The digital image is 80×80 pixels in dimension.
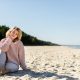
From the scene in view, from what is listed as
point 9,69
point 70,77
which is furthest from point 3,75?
point 70,77

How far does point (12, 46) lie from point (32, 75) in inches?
33.6

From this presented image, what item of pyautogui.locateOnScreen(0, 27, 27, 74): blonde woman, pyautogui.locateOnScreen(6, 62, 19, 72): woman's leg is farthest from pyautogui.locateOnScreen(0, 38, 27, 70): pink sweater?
pyautogui.locateOnScreen(6, 62, 19, 72): woman's leg

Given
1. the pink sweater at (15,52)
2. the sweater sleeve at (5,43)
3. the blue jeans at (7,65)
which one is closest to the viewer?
the sweater sleeve at (5,43)

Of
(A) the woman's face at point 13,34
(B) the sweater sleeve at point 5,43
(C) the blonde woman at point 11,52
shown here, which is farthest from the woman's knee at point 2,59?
(A) the woman's face at point 13,34

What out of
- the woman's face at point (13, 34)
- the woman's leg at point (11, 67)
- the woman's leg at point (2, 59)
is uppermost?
the woman's face at point (13, 34)

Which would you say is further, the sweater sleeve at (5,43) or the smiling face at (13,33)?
the smiling face at (13,33)

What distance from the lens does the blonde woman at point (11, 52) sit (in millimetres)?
7816

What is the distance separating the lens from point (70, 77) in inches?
297

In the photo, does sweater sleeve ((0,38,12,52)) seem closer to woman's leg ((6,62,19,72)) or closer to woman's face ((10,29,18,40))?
woman's face ((10,29,18,40))

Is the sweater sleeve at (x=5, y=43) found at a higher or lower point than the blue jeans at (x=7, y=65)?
higher

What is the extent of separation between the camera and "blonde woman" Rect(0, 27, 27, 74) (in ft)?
25.6

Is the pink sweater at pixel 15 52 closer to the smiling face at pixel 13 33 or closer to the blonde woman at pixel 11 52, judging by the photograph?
the blonde woman at pixel 11 52

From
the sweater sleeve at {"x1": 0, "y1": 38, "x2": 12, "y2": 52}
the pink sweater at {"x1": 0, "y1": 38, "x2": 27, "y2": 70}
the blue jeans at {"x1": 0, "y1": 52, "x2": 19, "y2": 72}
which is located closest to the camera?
the sweater sleeve at {"x1": 0, "y1": 38, "x2": 12, "y2": 52}

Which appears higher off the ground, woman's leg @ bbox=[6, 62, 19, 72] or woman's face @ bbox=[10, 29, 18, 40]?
woman's face @ bbox=[10, 29, 18, 40]
